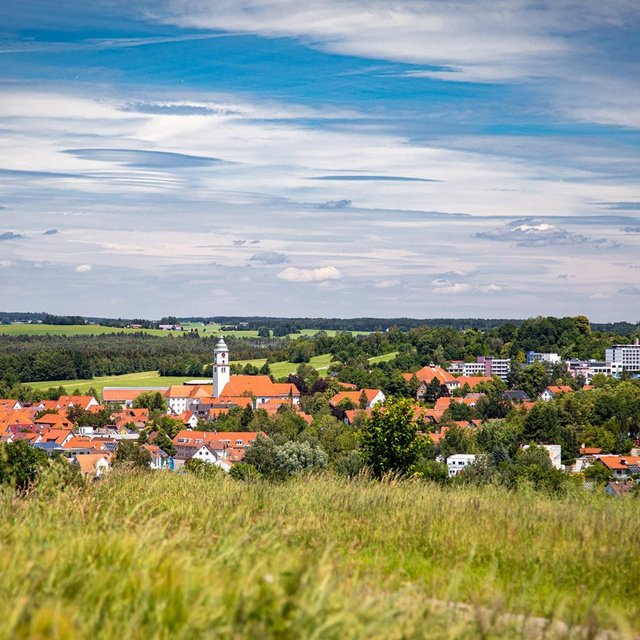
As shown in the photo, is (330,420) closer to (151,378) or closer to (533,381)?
(533,381)

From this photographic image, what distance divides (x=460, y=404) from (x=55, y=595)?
9378 centimetres

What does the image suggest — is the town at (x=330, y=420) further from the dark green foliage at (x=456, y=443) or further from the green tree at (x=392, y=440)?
the green tree at (x=392, y=440)

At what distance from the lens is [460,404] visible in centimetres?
9612

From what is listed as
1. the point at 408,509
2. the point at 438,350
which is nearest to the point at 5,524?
the point at 408,509

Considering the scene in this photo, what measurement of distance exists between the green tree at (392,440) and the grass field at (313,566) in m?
9.90

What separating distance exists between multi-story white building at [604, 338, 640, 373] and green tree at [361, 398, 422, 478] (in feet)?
413

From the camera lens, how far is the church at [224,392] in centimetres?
11325

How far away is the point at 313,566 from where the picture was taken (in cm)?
423

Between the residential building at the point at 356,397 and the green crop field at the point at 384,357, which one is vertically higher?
the green crop field at the point at 384,357

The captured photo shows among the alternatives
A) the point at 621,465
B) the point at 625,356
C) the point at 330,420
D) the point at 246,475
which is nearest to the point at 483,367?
the point at 625,356

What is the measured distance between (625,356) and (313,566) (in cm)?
14607

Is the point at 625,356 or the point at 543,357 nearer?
the point at 543,357

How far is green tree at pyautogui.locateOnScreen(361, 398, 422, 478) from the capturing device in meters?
18.2

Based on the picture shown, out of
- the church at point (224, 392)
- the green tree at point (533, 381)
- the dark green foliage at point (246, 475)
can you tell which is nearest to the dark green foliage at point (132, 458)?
the dark green foliage at point (246, 475)
